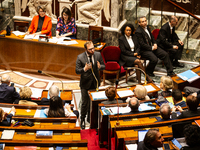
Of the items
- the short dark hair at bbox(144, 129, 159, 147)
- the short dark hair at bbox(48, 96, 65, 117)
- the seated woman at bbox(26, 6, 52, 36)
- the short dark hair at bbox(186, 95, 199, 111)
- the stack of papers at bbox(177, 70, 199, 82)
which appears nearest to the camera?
the short dark hair at bbox(144, 129, 159, 147)

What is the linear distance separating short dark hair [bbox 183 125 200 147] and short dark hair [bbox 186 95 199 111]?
0.68 m

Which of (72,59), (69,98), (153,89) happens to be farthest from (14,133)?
(72,59)

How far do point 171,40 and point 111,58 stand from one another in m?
1.63

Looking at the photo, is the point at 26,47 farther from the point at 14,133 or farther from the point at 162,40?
the point at 14,133

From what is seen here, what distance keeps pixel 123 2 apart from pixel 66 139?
17.2 ft

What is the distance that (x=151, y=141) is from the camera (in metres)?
3.02

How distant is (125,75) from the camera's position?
7148 mm

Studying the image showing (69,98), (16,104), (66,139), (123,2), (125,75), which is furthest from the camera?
(123,2)

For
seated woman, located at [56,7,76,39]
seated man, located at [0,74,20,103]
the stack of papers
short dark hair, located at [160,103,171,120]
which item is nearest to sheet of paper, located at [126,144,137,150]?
short dark hair, located at [160,103,171,120]

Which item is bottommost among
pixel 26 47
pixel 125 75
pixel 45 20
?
pixel 125 75

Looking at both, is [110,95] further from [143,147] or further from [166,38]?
[166,38]

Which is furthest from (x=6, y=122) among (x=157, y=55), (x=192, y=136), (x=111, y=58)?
(x=157, y=55)

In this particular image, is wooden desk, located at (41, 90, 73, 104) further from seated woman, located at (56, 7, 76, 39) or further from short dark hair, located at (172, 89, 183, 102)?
seated woman, located at (56, 7, 76, 39)

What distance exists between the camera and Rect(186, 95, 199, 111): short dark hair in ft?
12.3
